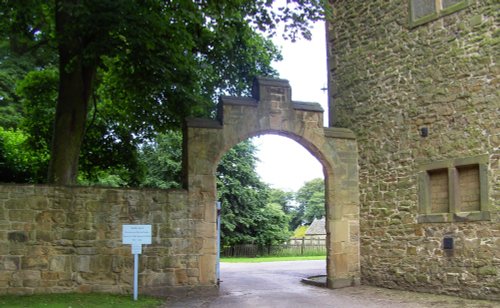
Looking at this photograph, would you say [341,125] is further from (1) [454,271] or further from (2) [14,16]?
(2) [14,16]

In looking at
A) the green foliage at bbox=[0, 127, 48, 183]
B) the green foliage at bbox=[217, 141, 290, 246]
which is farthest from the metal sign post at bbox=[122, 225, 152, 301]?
the green foliage at bbox=[217, 141, 290, 246]

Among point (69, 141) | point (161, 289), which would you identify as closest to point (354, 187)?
point (161, 289)

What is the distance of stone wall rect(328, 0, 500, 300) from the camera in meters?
10.9

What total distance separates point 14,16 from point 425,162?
33.2 feet

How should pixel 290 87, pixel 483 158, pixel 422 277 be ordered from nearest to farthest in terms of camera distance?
pixel 483 158, pixel 422 277, pixel 290 87

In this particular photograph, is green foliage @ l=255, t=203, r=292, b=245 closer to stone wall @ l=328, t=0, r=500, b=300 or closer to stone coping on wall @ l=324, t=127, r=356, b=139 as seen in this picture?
stone wall @ l=328, t=0, r=500, b=300

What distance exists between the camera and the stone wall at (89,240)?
10.5m

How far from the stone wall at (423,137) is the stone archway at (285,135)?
1.22ft

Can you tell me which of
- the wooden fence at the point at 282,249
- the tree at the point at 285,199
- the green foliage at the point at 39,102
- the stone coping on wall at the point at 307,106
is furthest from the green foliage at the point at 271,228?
the tree at the point at 285,199

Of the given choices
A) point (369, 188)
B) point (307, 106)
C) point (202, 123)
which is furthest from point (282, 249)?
point (202, 123)

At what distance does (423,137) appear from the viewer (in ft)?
40.2

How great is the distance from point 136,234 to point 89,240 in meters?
1.05

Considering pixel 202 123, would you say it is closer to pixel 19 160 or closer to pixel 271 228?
pixel 19 160

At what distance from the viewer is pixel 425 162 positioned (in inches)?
479
